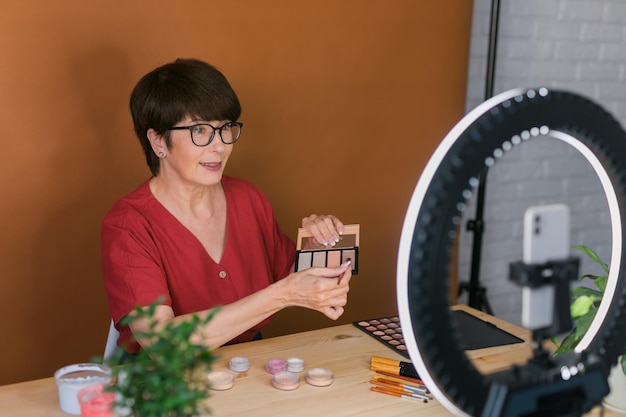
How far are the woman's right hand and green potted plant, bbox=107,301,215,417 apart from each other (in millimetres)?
623

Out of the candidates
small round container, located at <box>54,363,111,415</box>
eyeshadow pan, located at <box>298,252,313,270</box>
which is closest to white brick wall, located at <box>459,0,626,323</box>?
eyeshadow pan, located at <box>298,252,313,270</box>

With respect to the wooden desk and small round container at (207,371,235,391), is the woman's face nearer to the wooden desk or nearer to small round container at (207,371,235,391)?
the wooden desk

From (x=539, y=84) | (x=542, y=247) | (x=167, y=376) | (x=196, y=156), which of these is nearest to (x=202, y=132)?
(x=196, y=156)

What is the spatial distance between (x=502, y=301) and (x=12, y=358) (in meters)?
1.95

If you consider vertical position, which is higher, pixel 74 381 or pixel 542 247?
pixel 542 247

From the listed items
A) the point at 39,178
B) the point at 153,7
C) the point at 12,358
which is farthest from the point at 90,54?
the point at 12,358

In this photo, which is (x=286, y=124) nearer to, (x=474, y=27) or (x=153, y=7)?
(x=153, y=7)

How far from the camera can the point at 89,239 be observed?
2.03 meters

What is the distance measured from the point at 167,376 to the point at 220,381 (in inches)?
Result: 19.5

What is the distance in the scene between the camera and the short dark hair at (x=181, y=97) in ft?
5.57

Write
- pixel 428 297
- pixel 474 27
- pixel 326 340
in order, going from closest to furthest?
pixel 428 297, pixel 326 340, pixel 474 27

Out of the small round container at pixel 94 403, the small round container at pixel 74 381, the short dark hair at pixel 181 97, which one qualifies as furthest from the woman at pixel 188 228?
the small round container at pixel 94 403

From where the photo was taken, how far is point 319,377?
1.35 meters

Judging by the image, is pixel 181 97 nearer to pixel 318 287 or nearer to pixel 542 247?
pixel 318 287
